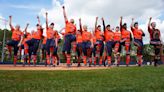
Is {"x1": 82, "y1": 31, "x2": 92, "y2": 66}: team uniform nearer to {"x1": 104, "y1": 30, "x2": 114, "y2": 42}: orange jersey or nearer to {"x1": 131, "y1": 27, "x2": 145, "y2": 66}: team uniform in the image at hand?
{"x1": 104, "y1": 30, "x2": 114, "y2": 42}: orange jersey

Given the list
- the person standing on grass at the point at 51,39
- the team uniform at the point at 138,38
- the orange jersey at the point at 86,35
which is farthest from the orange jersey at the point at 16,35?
the team uniform at the point at 138,38

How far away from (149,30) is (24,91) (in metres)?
11.8

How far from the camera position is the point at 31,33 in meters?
21.1

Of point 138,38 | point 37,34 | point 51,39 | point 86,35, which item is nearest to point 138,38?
point 138,38

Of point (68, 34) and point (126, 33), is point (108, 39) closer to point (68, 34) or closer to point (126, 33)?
point (126, 33)

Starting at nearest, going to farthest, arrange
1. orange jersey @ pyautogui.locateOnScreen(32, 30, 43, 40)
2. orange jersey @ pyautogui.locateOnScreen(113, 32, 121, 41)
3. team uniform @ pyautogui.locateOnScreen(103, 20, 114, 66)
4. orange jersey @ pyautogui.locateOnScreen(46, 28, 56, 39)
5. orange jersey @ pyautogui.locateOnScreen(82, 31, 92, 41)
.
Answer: team uniform @ pyautogui.locateOnScreen(103, 20, 114, 66)
orange jersey @ pyautogui.locateOnScreen(113, 32, 121, 41)
orange jersey @ pyautogui.locateOnScreen(46, 28, 56, 39)
orange jersey @ pyautogui.locateOnScreen(82, 31, 92, 41)
orange jersey @ pyautogui.locateOnScreen(32, 30, 43, 40)

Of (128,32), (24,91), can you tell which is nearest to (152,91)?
(24,91)

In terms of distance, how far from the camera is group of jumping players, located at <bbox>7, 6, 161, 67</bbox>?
18406 millimetres

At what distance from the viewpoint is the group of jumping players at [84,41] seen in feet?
60.4

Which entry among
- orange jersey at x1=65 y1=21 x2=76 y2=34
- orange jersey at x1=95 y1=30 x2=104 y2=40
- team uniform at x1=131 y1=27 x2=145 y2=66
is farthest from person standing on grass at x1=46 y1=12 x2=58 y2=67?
team uniform at x1=131 y1=27 x2=145 y2=66

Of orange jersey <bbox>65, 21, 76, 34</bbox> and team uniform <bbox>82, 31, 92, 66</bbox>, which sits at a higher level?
orange jersey <bbox>65, 21, 76, 34</bbox>

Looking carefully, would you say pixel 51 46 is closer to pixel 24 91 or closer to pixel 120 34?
pixel 120 34

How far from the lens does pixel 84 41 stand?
20.4 metres

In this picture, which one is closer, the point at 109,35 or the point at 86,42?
the point at 109,35
